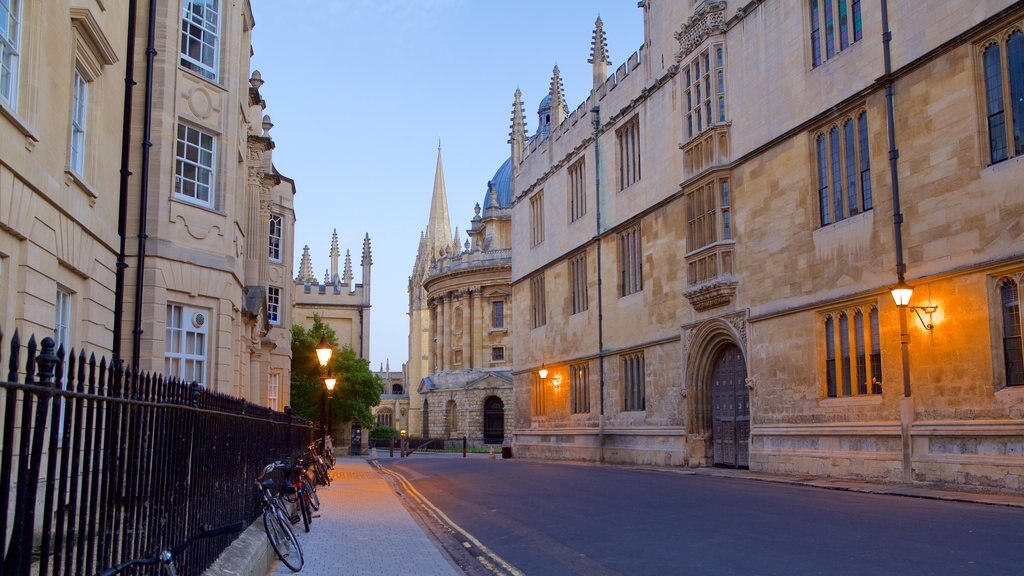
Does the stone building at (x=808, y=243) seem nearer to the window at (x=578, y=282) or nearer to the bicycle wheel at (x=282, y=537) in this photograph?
the window at (x=578, y=282)

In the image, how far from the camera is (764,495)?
16.5 meters

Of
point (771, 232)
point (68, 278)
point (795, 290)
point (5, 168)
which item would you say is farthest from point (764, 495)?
point (5, 168)

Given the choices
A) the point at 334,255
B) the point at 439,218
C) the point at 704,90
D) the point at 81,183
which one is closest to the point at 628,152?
the point at 704,90

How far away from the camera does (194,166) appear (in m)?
17.9

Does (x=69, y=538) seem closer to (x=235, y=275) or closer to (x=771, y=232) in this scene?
(x=235, y=275)

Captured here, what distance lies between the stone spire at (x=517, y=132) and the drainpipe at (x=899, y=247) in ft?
96.6

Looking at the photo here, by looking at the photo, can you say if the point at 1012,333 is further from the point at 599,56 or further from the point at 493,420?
the point at 493,420

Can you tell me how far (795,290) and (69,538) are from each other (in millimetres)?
20855

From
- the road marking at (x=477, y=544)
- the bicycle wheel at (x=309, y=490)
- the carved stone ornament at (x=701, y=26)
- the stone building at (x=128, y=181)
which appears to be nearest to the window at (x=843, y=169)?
the carved stone ornament at (x=701, y=26)

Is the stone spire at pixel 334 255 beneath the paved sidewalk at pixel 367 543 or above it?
above

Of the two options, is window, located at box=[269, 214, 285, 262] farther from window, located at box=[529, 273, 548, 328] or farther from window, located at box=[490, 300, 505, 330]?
window, located at box=[490, 300, 505, 330]

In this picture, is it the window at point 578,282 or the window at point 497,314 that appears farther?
the window at point 497,314

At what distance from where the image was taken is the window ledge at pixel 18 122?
9.59 metres

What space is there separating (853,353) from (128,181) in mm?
15090
